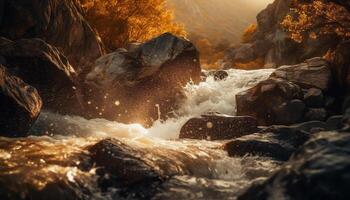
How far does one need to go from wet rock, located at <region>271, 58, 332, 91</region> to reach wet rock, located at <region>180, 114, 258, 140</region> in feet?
25.1

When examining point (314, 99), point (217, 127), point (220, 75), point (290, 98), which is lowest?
point (217, 127)

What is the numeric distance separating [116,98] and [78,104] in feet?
6.56

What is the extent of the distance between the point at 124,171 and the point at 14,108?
14.4 ft

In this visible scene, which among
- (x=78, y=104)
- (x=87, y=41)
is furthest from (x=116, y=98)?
(x=87, y=41)

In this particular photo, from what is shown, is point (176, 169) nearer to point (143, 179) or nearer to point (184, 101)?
point (143, 179)

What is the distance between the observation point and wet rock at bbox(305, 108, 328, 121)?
19.3 meters

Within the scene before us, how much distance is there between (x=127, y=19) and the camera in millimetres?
32625

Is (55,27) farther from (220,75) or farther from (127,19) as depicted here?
(220,75)

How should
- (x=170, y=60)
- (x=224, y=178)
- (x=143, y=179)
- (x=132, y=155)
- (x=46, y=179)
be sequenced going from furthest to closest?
1. (x=170, y=60)
2. (x=224, y=178)
3. (x=132, y=155)
4. (x=143, y=179)
5. (x=46, y=179)

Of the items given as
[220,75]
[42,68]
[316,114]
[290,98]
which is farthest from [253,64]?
[42,68]

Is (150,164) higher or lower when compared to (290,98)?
lower

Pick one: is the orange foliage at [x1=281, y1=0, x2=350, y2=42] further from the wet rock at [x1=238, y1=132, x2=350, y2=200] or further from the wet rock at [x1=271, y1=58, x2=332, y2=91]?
the wet rock at [x1=238, y1=132, x2=350, y2=200]

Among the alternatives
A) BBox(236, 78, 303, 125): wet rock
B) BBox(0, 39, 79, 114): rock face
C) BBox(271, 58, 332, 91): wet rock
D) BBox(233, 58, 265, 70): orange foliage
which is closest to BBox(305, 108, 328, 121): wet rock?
BBox(236, 78, 303, 125): wet rock

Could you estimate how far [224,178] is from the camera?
30.9ft
